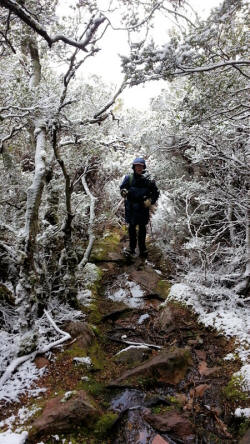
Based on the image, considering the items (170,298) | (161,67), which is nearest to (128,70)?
(161,67)

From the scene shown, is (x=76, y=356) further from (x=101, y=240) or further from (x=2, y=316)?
(x=101, y=240)

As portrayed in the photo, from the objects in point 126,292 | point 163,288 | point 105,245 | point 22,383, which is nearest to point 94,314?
point 126,292

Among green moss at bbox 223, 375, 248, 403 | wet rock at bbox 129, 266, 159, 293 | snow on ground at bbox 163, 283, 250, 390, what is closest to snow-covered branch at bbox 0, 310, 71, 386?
green moss at bbox 223, 375, 248, 403

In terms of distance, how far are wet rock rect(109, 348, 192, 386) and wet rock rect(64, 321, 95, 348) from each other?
2.69ft

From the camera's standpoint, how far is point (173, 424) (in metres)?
2.93

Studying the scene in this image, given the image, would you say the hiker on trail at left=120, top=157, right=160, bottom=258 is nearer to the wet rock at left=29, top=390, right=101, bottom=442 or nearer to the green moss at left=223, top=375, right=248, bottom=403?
the green moss at left=223, top=375, right=248, bottom=403

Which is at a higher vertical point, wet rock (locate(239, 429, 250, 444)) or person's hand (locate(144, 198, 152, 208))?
person's hand (locate(144, 198, 152, 208))

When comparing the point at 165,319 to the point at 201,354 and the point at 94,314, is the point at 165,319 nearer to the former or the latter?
the point at 201,354

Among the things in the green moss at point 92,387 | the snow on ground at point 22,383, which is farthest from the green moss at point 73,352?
the green moss at point 92,387

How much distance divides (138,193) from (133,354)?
3.84 metres

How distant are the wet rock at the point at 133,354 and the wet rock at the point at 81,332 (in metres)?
0.50

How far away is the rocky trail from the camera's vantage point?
A: 2.88 m

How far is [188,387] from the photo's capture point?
3.59m

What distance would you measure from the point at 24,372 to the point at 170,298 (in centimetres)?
307
